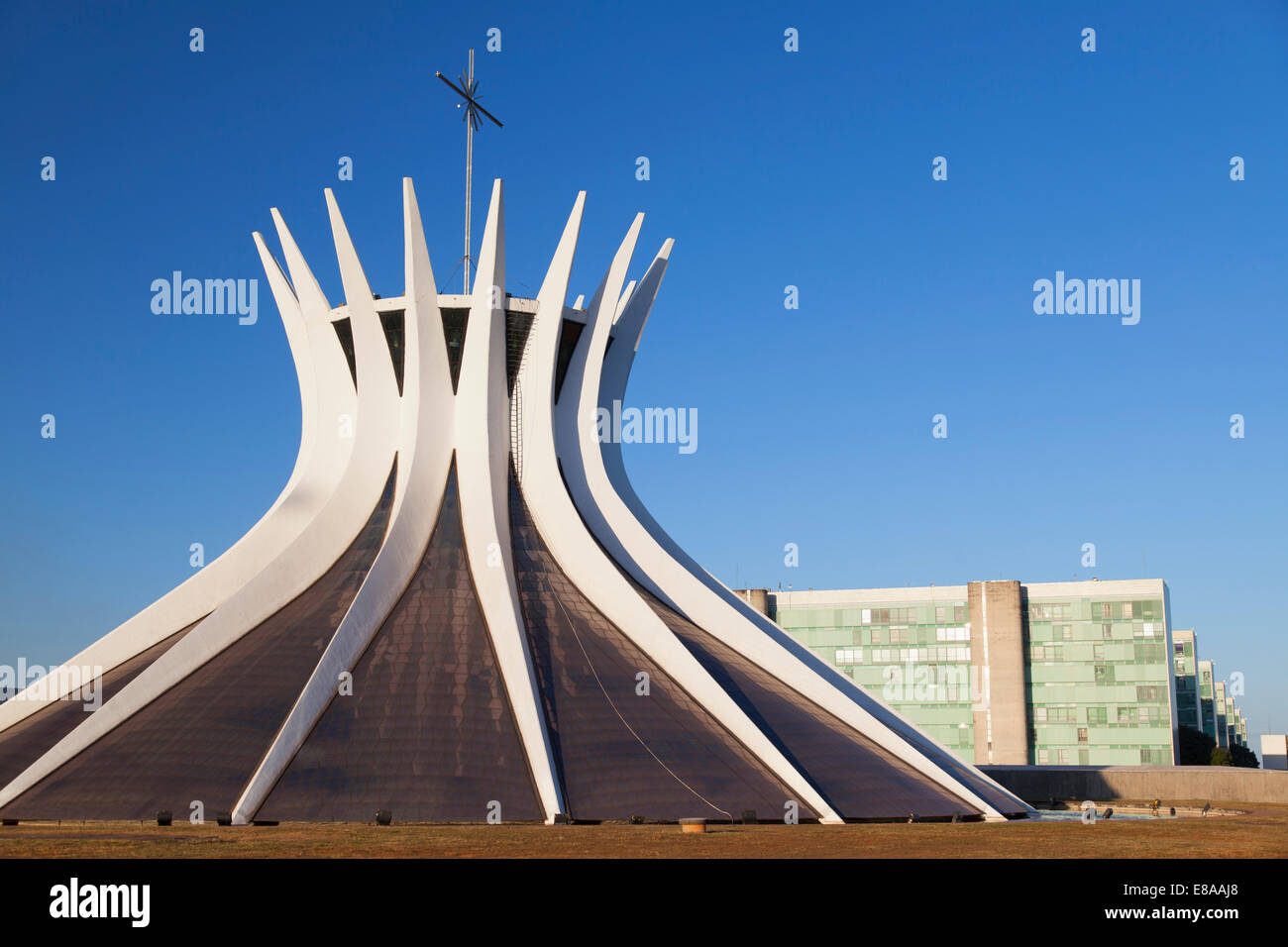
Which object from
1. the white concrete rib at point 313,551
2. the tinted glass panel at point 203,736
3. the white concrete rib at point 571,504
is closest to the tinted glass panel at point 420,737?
the tinted glass panel at point 203,736

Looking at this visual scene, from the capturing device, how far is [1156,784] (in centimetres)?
4556

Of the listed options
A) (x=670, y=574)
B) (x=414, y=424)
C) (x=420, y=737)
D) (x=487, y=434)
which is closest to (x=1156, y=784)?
(x=670, y=574)

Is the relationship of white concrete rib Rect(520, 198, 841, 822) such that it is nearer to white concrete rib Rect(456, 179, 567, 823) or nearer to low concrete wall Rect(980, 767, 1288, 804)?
white concrete rib Rect(456, 179, 567, 823)

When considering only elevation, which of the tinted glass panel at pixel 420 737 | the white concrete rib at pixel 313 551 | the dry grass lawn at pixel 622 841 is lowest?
the dry grass lawn at pixel 622 841

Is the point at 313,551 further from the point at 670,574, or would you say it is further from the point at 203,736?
the point at 670,574

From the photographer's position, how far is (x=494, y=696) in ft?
88.1

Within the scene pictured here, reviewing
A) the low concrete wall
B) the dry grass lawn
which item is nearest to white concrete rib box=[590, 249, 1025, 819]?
the dry grass lawn

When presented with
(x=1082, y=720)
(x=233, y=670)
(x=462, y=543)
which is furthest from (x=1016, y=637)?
(x=233, y=670)

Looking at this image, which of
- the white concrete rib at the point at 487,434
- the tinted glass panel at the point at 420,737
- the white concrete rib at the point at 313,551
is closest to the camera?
the tinted glass panel at the point at 420,737

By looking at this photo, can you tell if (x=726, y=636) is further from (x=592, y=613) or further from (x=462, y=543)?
(x=462, y=543)

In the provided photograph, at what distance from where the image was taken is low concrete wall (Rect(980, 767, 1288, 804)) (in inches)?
1738

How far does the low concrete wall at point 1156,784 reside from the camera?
1738 inches

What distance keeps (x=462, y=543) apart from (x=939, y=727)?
1744 inches

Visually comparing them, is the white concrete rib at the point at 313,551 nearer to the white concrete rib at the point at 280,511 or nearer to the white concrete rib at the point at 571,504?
the white concrete rib at the point at 280,511
